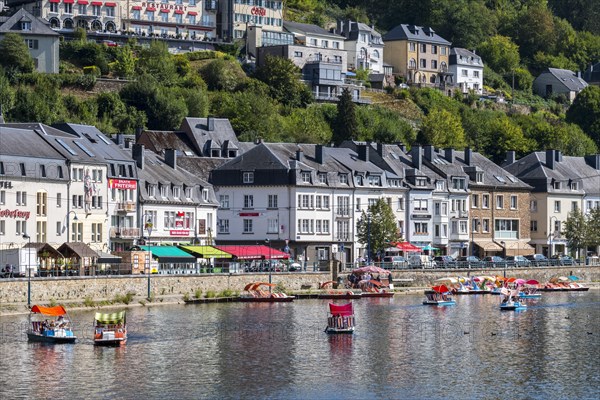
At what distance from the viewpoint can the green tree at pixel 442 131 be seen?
169 m

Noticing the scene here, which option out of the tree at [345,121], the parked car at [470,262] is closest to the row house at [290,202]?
the parked car at [470,262]

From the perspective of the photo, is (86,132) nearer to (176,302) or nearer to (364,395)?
(176,302)

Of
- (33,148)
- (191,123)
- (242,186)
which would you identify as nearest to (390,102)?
(191,123)

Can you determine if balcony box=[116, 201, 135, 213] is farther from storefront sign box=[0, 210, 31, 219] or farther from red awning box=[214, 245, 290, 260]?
storefront sign box=[0, 210, 31, 219]

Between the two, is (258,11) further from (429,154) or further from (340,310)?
(340,310)

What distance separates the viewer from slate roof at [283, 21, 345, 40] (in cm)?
18588

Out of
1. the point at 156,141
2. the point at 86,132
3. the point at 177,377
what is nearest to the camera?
the point at 177,377

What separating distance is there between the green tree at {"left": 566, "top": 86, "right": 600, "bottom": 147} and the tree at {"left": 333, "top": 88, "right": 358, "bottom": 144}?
4354cm

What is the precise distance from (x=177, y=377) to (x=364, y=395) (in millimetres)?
9047

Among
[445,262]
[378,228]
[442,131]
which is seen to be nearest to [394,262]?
[378,228]

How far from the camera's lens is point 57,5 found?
16312 cm

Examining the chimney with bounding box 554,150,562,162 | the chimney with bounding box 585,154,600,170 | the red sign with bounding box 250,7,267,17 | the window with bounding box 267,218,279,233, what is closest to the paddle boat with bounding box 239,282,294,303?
the window with bounding box 267,218,279,233

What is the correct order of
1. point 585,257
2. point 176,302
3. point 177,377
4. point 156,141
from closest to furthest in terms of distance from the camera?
1. point 177,377
2. point 176,302
3. point 156,141
4. point 585,257

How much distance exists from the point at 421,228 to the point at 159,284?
140 ft
